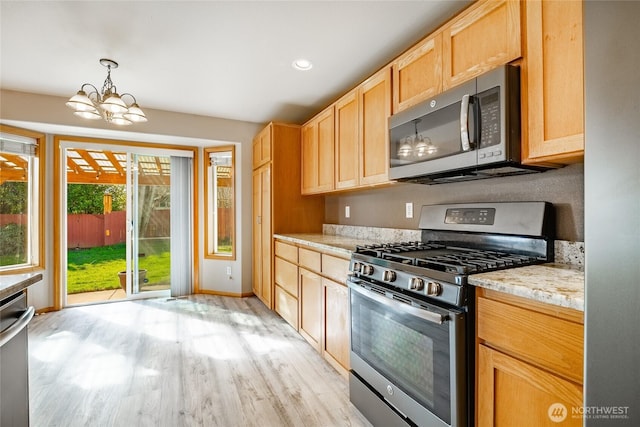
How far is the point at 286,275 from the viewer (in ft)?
10.3

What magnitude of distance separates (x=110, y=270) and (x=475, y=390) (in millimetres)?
6648

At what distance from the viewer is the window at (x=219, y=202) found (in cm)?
441

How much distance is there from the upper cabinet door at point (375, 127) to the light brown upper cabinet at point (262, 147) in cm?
146

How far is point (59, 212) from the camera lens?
3742mm

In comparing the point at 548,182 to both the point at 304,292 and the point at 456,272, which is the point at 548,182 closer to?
the point at 456,272

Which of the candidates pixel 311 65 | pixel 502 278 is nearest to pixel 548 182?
pixel 502 278

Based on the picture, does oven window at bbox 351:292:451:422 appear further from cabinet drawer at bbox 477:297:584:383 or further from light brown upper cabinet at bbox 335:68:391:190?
light brown upper cabinet at bbox 335:68:391:190

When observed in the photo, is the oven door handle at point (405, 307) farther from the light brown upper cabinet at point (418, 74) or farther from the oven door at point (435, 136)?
the light brown upper cabinet at point (418, 74)

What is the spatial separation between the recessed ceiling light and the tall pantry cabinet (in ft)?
2.89

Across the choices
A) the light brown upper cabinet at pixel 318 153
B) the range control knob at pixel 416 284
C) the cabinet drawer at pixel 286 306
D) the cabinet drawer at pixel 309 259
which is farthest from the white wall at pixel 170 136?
the range control knob at pixel 416 284

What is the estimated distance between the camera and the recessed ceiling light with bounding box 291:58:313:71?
8.55 ft

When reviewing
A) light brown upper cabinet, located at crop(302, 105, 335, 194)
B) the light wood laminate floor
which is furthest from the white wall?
light brown upper cabinet, located at crop(302, 105, 335, 194)

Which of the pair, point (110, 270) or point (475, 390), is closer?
point (475, 390)

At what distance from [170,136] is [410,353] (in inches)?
147
